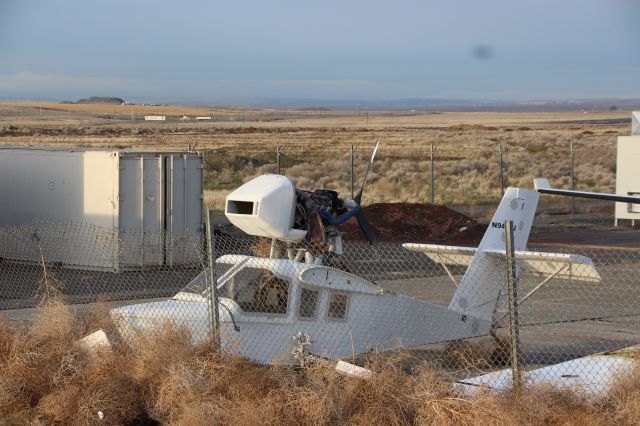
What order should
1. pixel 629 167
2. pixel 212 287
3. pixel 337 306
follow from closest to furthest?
pixel 212 287
pixel 337 306
pixel 629 167

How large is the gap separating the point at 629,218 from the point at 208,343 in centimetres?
2318

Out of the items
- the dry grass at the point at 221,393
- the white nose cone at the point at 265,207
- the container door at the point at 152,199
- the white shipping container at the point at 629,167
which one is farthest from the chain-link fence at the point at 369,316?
the white shipping container at the point at 629,167

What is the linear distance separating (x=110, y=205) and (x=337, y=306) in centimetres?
1127

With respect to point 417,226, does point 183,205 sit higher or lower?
higher

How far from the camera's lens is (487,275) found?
11.3 metres

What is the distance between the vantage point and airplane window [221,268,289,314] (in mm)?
9969

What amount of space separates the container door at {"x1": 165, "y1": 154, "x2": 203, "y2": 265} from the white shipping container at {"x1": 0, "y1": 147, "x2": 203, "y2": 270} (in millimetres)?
20

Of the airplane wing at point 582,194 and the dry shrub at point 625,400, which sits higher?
the airplane wing at point 582,194

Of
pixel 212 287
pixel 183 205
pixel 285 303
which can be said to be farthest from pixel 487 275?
pixel 183 205

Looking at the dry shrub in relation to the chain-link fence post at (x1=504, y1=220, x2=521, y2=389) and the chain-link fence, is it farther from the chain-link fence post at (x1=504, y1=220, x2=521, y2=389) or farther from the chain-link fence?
the chain-link fence

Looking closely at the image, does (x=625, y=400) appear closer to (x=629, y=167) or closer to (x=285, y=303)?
(x=285, y=303)

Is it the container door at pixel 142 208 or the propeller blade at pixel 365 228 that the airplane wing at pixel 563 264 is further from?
the container door at pixel 142 208

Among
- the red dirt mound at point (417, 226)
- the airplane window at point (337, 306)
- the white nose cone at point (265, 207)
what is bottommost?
the red dirt mound at point (417, 226)

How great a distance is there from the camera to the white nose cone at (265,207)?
982 cm
